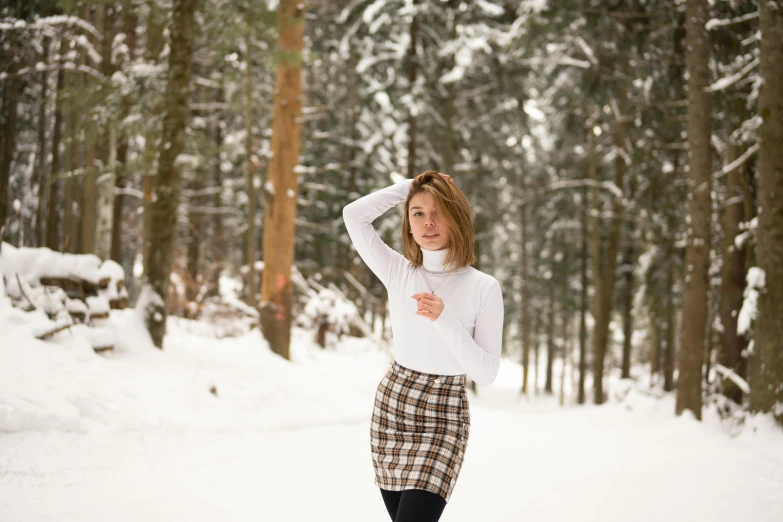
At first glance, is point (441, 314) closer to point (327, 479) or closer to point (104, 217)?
point (327, 479)

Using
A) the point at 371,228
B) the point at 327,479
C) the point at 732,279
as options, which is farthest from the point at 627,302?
the point at 371,228

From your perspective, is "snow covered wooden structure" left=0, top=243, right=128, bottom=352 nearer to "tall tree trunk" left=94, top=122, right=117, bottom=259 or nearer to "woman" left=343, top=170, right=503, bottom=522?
"woman" left=343, top=170, right=503, bottom=522

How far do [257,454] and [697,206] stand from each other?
7579mm

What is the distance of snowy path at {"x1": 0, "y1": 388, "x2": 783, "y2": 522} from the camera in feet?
15.8

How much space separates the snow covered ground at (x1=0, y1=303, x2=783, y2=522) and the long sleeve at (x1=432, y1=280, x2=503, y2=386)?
2.76m

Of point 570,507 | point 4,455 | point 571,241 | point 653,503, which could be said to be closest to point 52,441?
point 4,455

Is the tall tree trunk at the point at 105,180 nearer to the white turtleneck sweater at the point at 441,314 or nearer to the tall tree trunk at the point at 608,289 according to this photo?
the white turtleneck sweater at the point at 441,314

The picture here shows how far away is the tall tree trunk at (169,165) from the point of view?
8.88 metres

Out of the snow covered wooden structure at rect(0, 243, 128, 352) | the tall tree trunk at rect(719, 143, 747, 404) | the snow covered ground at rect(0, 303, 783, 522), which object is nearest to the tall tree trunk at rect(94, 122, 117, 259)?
the snow covered ground at rect(0, 303, 783, 522)

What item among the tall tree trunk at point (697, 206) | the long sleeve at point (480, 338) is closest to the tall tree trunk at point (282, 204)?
the tall tree trunk at point (697, 206)

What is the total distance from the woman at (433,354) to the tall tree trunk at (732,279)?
423 inches

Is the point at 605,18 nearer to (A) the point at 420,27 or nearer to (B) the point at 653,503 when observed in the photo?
(A) the point at 420,27

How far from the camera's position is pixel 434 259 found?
3055mm

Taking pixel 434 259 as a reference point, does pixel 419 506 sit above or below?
below
